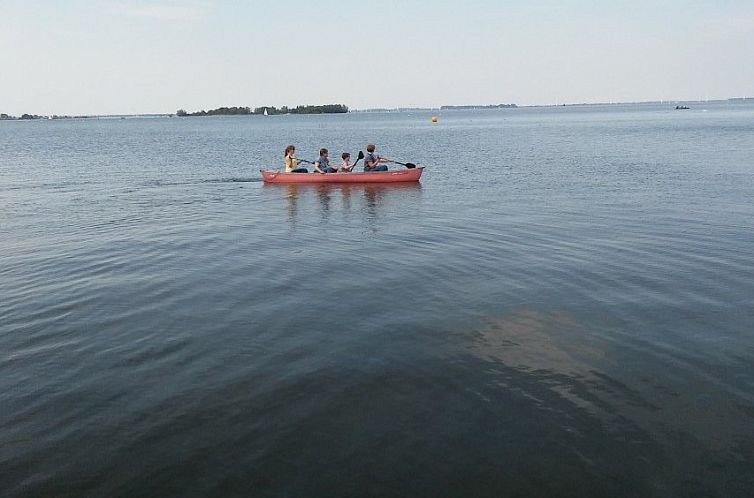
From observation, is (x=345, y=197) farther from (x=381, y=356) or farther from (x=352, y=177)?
(x=381, y=356)

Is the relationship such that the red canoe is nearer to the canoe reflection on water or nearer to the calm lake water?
the canoe reflection on water

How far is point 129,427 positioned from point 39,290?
7084 mm

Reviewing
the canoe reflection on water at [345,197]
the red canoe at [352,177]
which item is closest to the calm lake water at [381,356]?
the canoe reflection on water at [345,197]

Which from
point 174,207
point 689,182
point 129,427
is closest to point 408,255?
point 129,427

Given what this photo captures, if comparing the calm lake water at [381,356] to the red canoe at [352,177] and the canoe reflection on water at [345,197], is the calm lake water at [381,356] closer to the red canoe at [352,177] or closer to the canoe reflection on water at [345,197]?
the canoe reflection on water at [345,197]

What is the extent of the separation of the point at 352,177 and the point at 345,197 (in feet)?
9.20

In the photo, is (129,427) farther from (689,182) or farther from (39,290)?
(689,182)

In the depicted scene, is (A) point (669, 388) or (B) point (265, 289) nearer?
(A) point (669, 388)

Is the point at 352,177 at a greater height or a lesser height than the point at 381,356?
greater

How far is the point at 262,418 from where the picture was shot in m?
8.22

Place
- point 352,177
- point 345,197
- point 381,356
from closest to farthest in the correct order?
1. point 381,356
2. point 345,197
3. point 352,177

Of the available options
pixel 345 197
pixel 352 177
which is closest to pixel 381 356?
pixel 345 197

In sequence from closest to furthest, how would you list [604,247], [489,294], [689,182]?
[489,294]
[604,247]
[689,182]

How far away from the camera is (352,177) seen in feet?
97.0
